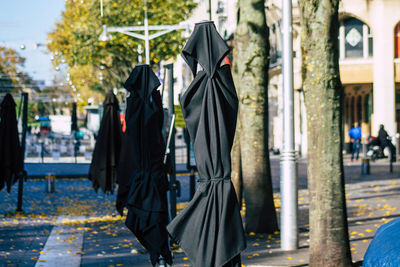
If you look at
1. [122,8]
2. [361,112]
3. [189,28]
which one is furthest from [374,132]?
[122,8]

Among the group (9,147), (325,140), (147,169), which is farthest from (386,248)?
(9,147)

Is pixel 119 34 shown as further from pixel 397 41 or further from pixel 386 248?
pixel 386 248

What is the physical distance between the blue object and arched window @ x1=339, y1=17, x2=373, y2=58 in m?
36.1

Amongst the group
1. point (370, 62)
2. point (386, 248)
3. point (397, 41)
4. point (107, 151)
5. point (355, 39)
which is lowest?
point (386, 248)

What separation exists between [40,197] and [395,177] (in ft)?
38.1

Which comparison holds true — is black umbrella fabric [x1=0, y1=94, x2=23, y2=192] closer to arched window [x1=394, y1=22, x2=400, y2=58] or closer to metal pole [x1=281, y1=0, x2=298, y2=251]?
metal pole [x1=281, y1=0, x2=298, y2=251]

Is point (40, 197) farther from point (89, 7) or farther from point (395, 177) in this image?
point (89, 7)

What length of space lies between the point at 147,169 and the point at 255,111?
10.8 ft

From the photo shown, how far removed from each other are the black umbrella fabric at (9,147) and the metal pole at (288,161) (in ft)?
23.6

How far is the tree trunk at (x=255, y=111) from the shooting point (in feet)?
39.9

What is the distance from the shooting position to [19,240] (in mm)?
11852

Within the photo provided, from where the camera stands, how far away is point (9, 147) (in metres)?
16.2

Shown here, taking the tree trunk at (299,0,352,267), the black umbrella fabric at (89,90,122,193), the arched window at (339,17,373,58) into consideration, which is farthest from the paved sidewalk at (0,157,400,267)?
the arched window at (339,17,373,58)

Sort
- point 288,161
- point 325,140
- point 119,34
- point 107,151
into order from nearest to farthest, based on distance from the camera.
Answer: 1. point 325,140
2. point 288,161
3. point 107,151
4. point 119,34
